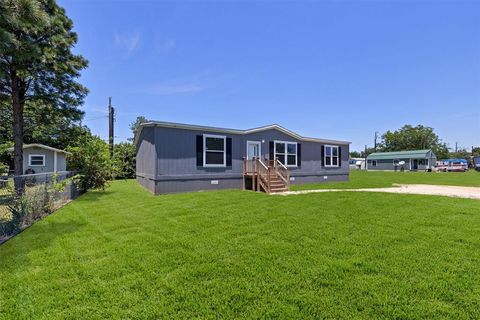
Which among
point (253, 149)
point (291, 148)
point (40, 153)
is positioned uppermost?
point (40, 153)

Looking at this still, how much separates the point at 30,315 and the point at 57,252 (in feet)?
5.71

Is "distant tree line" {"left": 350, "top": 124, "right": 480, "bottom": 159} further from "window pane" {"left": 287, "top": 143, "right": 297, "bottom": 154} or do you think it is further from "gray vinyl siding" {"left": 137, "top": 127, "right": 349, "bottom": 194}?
"gray vinyl siding" {"left": 137, "top": 127, "right": 349, "bottom": 194}

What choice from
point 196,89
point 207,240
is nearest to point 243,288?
point 207,240

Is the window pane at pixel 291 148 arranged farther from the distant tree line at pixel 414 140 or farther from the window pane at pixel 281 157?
the distant tree line at pixel 414 140

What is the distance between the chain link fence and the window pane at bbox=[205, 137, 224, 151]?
5524 millimetres

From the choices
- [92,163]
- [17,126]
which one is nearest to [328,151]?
[92,163]

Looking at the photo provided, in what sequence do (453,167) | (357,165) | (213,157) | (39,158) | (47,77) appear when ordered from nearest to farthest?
1. (47,77)
2. (213,157)
3. (39,158)
4. (453,167)
5. (357,165)

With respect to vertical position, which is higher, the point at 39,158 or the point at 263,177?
the point at 39,158

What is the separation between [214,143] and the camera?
1122 centimetres

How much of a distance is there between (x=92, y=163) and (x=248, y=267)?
1027 cm

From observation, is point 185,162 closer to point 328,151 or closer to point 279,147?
point 279,147

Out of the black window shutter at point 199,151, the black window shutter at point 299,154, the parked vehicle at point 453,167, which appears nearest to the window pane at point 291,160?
the black window shutter at point 299,154

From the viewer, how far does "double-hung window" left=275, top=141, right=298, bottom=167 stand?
13.5 meters

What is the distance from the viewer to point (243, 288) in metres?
2.68
